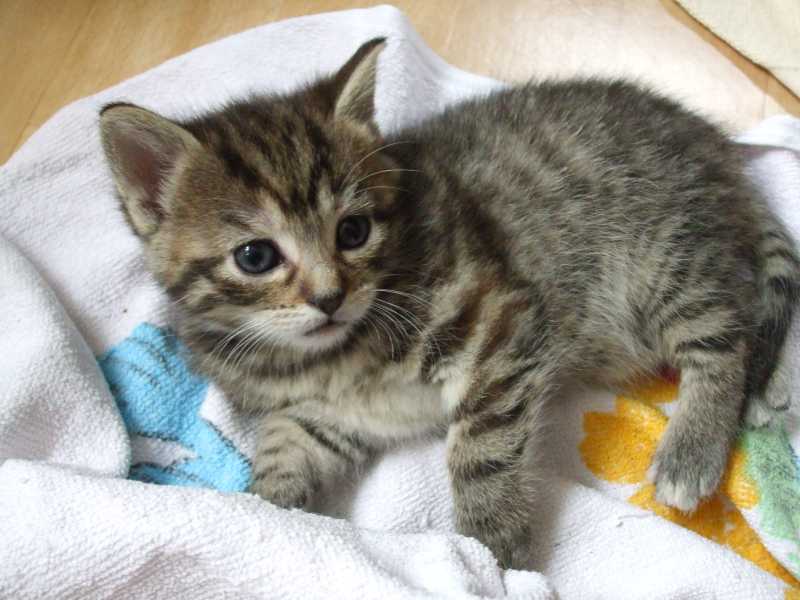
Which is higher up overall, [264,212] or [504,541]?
[264,212]

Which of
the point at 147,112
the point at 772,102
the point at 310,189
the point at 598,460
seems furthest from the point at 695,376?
the point at 147,112

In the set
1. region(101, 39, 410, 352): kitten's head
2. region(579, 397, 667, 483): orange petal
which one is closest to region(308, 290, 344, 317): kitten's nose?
region(101, 39, 410, 352): kitten's head

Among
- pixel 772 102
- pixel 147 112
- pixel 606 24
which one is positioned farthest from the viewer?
pixel 606 24

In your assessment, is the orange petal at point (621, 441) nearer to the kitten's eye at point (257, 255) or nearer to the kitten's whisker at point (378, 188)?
the kitten's whisker at point (378, 188)

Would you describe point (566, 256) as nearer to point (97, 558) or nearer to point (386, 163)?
point (386, 163)

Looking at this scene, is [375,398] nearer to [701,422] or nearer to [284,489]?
[284,489]

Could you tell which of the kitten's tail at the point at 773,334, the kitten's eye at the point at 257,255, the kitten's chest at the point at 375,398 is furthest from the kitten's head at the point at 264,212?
the kitten's tail at the point at 773,334

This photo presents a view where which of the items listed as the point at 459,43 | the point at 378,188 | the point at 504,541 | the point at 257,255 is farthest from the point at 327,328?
the point at 459,43

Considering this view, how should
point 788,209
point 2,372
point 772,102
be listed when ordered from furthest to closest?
point 772,102, point 788,209, point 2,372
